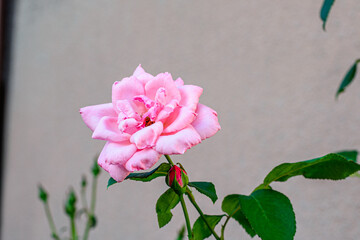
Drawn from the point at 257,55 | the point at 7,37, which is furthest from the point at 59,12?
the point at 257,55

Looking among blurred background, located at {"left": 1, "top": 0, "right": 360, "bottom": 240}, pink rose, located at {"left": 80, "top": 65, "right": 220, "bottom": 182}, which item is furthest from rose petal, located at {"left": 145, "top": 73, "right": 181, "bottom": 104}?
blurred background, located at {"left": 1, "top": 0, "right": 360, "bottom": 240}

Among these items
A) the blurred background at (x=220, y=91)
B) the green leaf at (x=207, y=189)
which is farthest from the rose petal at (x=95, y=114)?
the blurred background at (x=220, y=91)

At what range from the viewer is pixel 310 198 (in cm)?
74

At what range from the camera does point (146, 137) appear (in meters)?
0.30

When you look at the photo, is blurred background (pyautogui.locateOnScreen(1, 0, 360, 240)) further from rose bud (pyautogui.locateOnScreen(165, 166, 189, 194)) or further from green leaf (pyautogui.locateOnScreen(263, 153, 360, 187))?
rose bud (pyautogui.locateOnScreen(165, 166, 189, 194))

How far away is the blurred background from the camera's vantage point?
2.37 feet

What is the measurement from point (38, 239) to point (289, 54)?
152 centimetres

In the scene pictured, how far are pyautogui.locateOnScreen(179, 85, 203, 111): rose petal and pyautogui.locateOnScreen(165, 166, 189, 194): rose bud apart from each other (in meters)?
0.06

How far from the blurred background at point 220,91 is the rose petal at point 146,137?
501 mm

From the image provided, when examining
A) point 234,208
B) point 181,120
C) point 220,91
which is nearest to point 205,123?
point 181,120

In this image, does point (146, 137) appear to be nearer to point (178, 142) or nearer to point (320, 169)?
point (178, 142)

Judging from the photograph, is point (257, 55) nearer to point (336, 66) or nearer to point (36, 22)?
point (336, 66)

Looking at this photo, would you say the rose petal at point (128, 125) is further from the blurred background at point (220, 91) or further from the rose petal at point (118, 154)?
the blurred background at point (220, 91)

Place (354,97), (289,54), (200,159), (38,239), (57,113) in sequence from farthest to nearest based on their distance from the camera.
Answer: (38,239), (57,113), (200,159), (289,54), (354,97)
